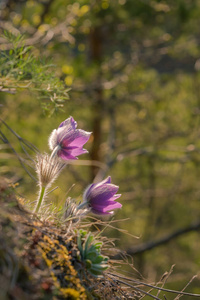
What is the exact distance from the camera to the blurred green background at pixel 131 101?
593cm

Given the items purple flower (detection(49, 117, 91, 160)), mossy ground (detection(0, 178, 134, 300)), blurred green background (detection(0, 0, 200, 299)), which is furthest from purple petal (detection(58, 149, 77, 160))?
blurred green background (detection(0, 0, 200, 299))

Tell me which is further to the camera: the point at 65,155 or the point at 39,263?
the point at 65,155

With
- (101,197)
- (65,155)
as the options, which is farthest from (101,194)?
(65,155)

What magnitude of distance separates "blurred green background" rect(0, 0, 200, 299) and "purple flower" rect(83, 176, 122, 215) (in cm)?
331

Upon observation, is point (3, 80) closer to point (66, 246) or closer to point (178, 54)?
point (66, 246)

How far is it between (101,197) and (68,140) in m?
0.22

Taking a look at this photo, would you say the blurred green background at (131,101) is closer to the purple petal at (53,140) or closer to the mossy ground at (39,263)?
the purple petal at (53,140)

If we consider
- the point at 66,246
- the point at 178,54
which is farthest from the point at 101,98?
the point at 66,246

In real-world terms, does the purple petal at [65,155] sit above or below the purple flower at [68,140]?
below

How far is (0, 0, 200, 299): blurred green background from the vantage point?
5.93 meters

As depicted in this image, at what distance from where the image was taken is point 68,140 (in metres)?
1.44

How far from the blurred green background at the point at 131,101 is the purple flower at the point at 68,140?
325 centimetres

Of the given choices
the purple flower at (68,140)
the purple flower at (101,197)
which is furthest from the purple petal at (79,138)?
the purple flower at (101,197)

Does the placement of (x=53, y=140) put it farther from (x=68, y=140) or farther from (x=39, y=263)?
A: (x=39, y=263)
